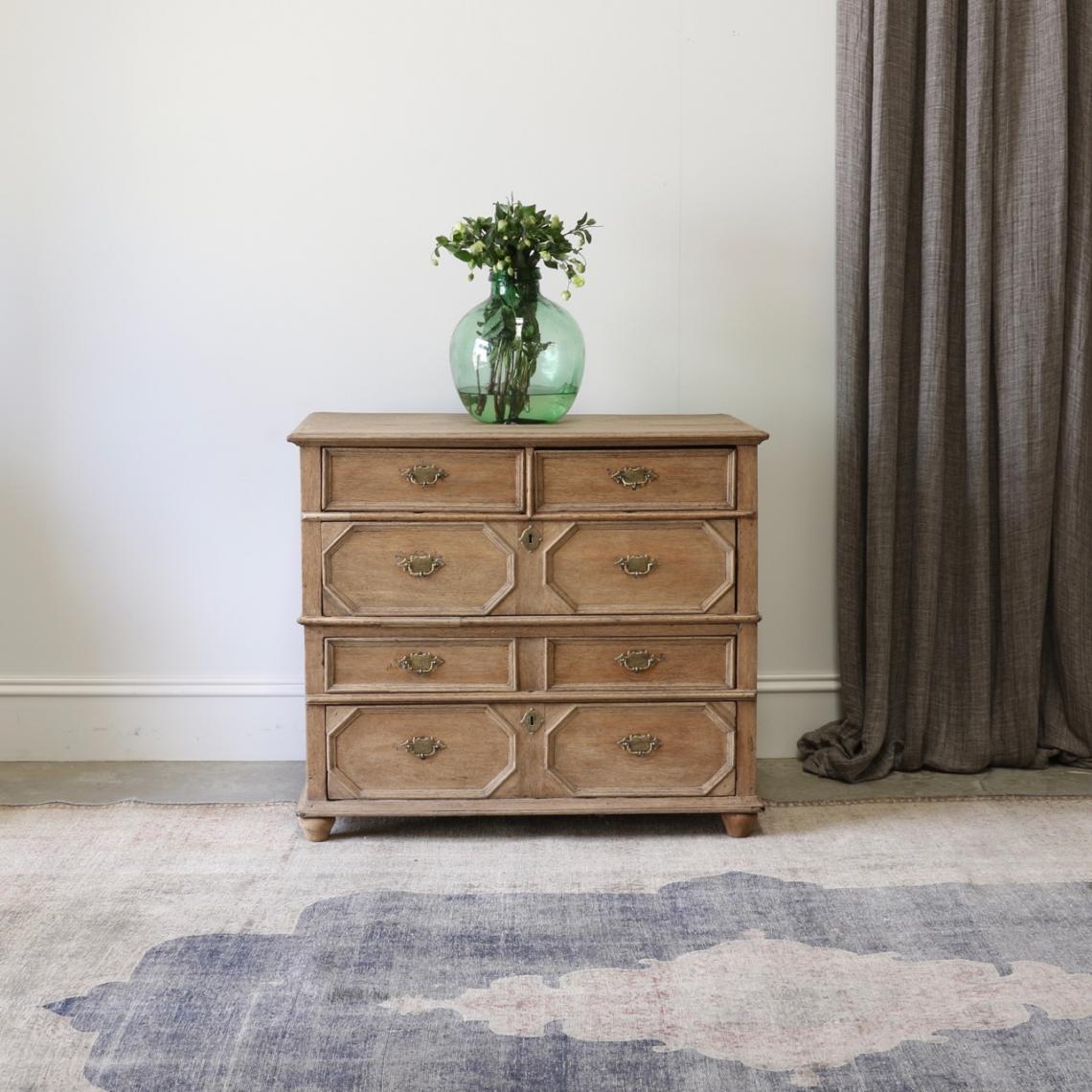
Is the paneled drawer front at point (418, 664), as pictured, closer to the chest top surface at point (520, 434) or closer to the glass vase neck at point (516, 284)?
the chest top surface at point (520, 434)

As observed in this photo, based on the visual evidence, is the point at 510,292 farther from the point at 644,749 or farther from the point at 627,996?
the point at 627,996

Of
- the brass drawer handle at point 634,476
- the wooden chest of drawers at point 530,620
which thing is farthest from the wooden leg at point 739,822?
the brass drawer handle at point 634,476

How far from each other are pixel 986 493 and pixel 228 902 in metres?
1.84

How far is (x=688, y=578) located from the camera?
2518 mm

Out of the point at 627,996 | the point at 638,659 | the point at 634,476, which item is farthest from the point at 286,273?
the point at 627,996

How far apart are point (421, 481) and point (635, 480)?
42 centimetres

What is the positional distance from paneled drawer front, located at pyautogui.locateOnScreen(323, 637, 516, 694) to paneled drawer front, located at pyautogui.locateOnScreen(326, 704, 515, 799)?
0.15 feet

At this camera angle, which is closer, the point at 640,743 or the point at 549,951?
the point at 549,951

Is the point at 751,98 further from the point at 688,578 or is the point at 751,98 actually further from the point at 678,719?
the point at 678,719

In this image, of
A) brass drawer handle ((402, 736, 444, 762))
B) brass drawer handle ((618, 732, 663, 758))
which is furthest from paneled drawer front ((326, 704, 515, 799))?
brass drawer handle ((618, 732, 663, 758))

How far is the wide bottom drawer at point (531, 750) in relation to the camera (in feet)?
8.32

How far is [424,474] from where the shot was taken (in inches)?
97.2

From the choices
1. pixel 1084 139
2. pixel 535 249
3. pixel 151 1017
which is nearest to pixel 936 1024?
pixel 151 1017

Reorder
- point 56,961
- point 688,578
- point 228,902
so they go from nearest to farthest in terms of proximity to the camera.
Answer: point 56,961, point 228,902, point 688,578
